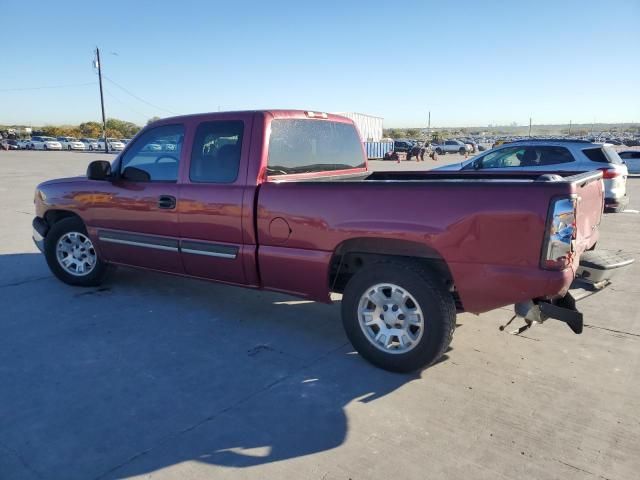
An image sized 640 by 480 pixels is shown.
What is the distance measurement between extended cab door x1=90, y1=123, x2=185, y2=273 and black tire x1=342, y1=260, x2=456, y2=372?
1.93 meters

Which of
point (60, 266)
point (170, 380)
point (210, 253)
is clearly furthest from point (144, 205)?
point (170, 380)

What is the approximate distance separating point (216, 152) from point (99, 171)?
148 cm

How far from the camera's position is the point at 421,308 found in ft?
11.3

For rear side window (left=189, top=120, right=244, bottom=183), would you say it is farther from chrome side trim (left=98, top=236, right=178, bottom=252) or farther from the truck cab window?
chrome side trim (left=98, top=236, right=178, bottom=252)

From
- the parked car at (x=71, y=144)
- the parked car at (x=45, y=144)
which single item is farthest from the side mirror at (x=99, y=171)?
the parked car at (x=71, y=144)

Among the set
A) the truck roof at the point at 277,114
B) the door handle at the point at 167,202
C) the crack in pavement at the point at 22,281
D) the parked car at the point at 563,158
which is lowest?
the crack in pavement at the point at 22,281

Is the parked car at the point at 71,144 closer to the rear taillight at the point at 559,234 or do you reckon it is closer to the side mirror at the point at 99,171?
the side mirror at the point at 99,171

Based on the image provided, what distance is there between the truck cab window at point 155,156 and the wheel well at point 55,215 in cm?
113

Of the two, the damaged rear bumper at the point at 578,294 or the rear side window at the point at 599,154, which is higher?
the rear side window at the point at 599,154

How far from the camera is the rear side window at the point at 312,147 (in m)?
4.34

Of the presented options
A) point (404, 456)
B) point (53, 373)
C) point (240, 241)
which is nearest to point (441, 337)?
point (404, 456)

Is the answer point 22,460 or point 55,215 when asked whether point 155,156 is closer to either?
point 55,215

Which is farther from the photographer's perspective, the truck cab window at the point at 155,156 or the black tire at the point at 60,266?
the black tire at the point at 60,266

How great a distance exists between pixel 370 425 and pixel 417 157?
120ft
